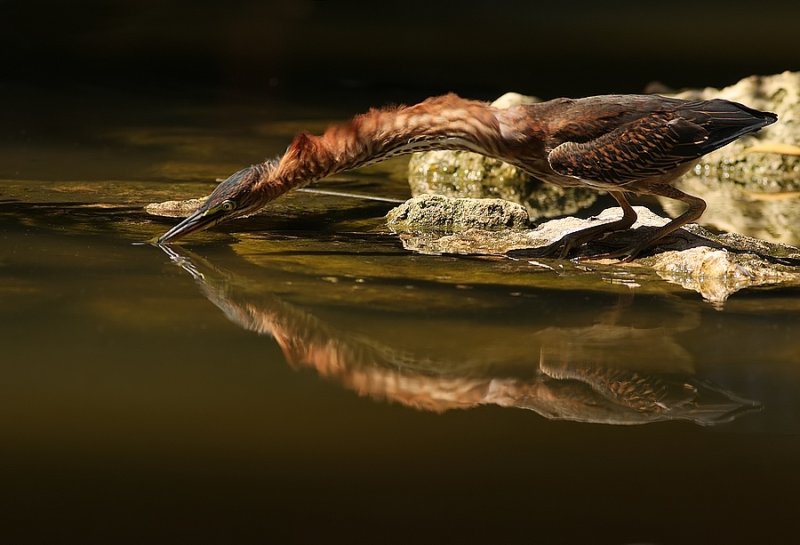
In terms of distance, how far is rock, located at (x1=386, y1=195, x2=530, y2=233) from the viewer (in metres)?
8.67

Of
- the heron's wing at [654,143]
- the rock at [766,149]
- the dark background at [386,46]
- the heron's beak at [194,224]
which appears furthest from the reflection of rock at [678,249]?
the dark background at [386,46]

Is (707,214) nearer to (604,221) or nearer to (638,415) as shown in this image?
(604,221)

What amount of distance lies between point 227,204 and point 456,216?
1.70 metres

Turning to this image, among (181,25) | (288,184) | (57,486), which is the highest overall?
(181,25)

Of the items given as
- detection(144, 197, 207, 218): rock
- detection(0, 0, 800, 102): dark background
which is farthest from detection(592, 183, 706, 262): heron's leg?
detection(0, 0, 800, 102): dark background

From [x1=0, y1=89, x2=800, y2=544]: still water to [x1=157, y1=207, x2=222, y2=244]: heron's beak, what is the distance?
0.10 m

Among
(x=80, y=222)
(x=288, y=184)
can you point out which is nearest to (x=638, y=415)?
(x=288, y=184)

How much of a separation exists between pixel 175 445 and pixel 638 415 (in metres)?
1.82

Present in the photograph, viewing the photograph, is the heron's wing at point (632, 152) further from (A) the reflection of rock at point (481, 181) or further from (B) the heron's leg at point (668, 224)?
(A) the reflection of rock at point (481, 181)

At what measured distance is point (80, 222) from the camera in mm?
8469

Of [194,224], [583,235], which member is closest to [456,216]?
[583,235]

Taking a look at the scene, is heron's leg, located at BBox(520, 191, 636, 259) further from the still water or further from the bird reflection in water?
the bird reflection in water

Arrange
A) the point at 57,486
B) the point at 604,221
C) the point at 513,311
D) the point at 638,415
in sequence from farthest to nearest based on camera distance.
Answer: the point at 604,221
the point at 513,311
the point at 638,415
the point at 57,486

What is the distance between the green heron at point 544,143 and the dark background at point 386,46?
759cm
